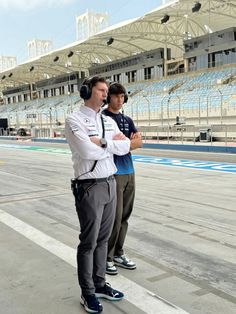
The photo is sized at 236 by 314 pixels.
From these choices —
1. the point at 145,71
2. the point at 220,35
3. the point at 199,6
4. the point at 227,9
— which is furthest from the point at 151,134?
the point at 145,71

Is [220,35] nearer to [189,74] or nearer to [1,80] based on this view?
[189,74]

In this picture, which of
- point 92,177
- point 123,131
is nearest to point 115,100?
point 123,131

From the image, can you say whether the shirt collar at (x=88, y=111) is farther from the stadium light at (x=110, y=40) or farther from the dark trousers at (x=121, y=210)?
the stadium light at (x=110, y=40)

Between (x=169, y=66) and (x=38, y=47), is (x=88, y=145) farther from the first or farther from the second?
(x=38, y=47)

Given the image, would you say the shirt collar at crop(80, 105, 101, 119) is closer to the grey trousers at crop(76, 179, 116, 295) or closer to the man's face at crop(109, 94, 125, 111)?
the grey trousers at crop(76, 179, 116, 295)

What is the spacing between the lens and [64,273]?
13.4ft

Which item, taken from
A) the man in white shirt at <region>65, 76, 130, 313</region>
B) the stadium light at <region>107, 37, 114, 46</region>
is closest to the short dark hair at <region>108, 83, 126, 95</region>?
the man in white shirt at <region>65, 76, 130, 313</region>

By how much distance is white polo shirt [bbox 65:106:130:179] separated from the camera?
3133 mm

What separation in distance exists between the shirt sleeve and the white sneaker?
1.45m

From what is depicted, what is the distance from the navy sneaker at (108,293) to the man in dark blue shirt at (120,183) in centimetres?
51

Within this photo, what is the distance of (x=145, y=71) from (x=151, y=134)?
80.0 ft

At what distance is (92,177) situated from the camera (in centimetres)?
320

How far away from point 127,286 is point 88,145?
144cm

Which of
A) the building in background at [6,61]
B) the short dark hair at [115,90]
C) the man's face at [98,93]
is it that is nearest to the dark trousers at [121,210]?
the short dark hair at [115,90]
